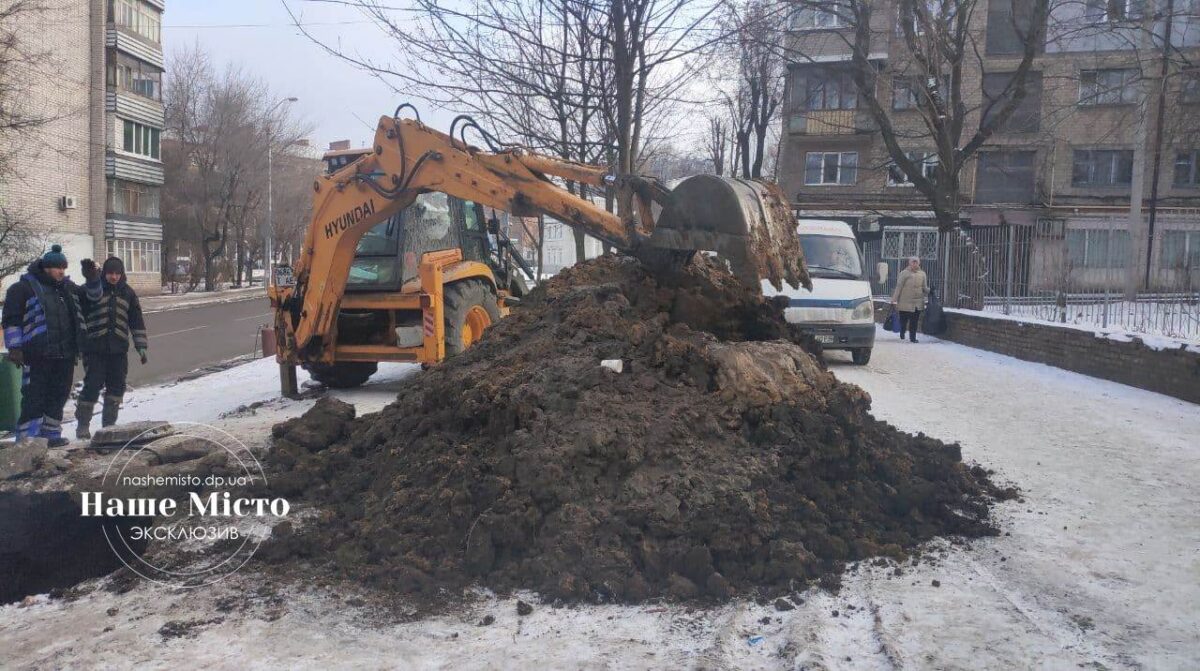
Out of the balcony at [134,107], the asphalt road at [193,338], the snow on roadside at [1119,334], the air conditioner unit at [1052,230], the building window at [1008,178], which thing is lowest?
the asphalt road at [193,338]

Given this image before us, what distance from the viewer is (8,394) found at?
925 centimetres

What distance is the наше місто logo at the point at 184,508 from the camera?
511cm

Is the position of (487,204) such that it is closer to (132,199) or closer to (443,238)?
(443,238)

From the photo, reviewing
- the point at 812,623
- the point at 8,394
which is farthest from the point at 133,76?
the point at 812,623

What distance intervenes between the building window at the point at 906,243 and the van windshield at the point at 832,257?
907 centimetres

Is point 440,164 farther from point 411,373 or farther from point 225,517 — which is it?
point 411,373

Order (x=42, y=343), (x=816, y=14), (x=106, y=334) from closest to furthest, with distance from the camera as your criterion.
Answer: (x=42, y=343), (x=106, y=334), (x=816, y=14)

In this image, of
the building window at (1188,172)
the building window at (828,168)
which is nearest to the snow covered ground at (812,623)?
the building window at (828,168)

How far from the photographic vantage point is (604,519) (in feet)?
16.0

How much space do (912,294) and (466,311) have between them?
411 inches

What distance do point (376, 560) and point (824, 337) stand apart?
10.0 metres

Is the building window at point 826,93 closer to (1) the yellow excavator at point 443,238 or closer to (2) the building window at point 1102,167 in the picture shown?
(2) the building window at point 1102,167

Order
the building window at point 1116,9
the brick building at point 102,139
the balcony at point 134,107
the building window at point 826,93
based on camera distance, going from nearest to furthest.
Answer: the building window at point 1116,9 → the building window at point 826,93 → the brick building at point 102,139 → the balcony at point 134,107

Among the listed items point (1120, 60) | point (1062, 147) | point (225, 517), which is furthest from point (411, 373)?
point (1062, 147)
